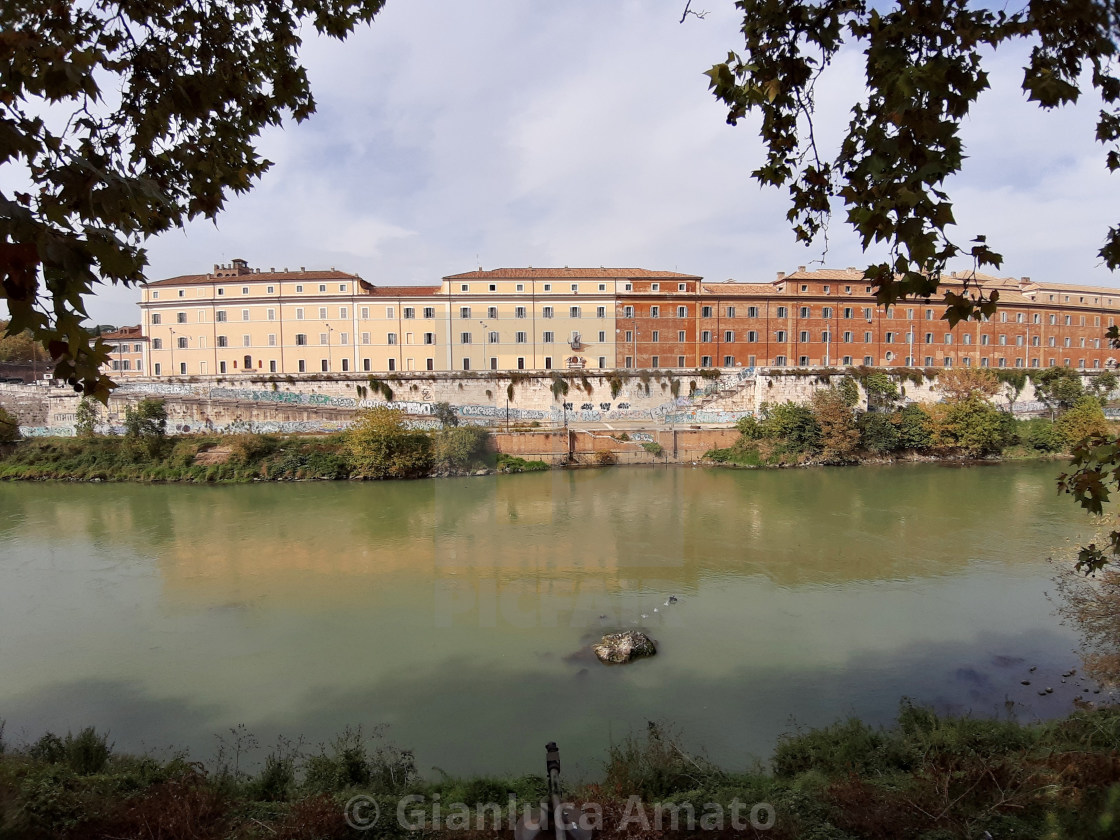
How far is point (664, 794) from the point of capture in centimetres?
379

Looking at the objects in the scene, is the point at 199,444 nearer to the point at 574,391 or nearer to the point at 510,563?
the point at 574,391

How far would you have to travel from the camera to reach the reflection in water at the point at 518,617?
5.96 metres

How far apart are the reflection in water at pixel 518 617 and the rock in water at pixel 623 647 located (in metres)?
0.16

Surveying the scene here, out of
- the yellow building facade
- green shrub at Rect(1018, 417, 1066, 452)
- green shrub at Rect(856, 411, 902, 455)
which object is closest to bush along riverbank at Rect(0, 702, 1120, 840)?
green shrub at Rect(856, 411, 902, 455)

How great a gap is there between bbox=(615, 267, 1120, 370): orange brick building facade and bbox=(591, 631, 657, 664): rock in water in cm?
2186

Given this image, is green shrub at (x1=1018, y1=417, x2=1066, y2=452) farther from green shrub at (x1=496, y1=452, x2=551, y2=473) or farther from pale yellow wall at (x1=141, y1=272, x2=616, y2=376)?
green shrub at (x1=496, y1=452, x2=551, y2=473)

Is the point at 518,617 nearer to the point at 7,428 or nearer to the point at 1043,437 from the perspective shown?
the point at 1043,437

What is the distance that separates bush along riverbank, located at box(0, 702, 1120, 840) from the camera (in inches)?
115

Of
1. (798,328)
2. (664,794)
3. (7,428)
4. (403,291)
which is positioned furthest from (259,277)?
(664,794)

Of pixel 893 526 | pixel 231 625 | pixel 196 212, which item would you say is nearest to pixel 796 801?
pixel 196 212

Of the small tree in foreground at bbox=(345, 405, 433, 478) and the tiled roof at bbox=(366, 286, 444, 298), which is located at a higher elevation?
the tiled roof at bbox=(366, 286, 444, 298)

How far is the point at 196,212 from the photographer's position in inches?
134

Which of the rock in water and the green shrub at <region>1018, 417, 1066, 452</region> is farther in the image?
the green shrub at <region>1018, 417, 1066, 452</region>

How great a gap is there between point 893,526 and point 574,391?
14.8 m
